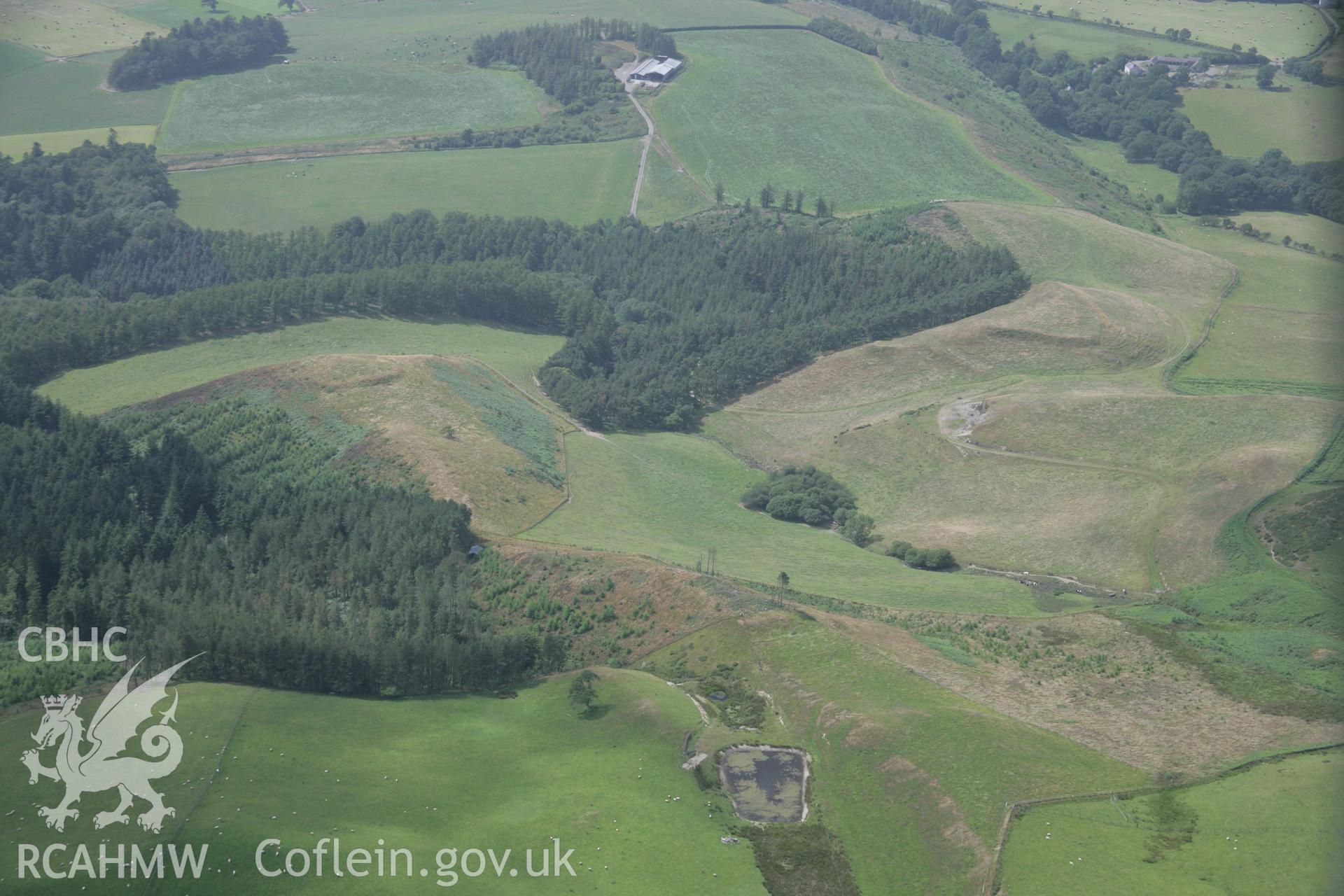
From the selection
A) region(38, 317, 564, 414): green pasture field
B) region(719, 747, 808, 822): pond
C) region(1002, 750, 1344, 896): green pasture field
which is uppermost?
region(1002, 750, 1344, 896): green pasture field

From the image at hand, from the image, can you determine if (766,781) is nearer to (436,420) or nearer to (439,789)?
(439,789)

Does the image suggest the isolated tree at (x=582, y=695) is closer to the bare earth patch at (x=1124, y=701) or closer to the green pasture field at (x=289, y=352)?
the bare earth patch at (x=1124, y=701)

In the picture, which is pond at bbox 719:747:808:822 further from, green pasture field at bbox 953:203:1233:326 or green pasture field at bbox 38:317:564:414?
green pasture field at bbox 953:203:1233:326

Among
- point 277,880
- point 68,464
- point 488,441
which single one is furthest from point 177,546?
point 277,880

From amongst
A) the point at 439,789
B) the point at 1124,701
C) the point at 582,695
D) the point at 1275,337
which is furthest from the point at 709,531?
the point at 1275,337

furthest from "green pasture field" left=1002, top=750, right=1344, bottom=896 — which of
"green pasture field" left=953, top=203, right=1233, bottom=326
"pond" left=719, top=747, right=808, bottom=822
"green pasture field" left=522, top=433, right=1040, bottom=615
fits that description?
"green pasture field" left=953, top=203, right=1233, bottom=326

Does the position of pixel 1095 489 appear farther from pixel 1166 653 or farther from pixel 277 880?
pixel 277 880
